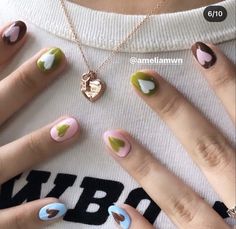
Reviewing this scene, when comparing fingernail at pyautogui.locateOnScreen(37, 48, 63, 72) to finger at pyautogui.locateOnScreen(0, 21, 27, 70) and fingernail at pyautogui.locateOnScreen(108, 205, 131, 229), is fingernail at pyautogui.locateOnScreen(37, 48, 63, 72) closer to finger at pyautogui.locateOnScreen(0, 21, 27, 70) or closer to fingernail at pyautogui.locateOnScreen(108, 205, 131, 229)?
finger at pyautogui.locateOnScreen(0, 21, 27, 70)

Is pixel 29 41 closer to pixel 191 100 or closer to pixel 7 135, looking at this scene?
pixel 7 135

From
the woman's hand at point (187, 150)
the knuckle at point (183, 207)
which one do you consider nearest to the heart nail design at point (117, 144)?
the woman's hand at point (187, 150)

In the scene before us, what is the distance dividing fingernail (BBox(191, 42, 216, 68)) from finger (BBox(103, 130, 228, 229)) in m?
0.16

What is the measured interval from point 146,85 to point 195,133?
10 centimetres

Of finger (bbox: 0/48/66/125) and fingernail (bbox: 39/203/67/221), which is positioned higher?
finger (bbox: 0/48/66/125)

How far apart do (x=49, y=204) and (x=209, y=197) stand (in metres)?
0.25

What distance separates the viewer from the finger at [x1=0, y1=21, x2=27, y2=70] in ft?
2.94

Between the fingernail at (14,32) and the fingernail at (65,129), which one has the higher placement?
the fingernail at (14,32)

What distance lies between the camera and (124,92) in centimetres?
90

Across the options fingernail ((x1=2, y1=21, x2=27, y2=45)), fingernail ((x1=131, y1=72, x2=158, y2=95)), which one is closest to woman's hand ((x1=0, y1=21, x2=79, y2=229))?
fingernail ((x1=2, y1=21, x2=27, y2=45))

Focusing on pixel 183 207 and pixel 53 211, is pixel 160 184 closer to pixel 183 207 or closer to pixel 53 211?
pixel 183 207

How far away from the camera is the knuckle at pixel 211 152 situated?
873mm

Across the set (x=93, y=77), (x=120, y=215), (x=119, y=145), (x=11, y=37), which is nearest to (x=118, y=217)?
(x=120, y=215)

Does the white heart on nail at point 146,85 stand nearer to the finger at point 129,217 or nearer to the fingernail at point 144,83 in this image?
the fingernail at point 144,83
